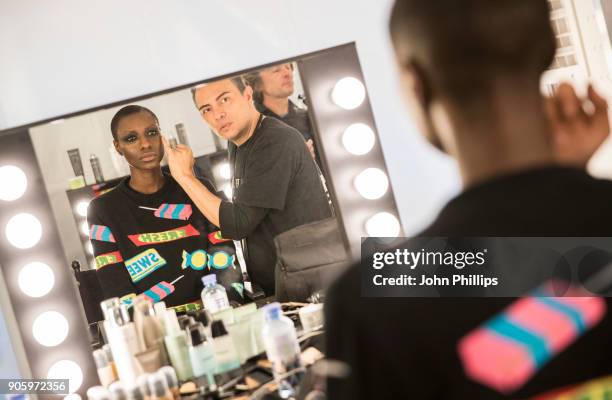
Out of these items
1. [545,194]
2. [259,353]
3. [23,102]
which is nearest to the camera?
[545,194]

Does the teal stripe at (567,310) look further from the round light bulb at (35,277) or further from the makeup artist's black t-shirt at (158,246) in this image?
the round light bulb at (35,277)

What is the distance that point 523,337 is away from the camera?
0.45 meters

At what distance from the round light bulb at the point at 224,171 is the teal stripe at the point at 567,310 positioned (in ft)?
3.94

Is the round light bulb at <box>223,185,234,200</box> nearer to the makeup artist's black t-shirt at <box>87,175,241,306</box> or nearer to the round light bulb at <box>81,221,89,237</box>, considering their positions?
the makeup artist's black t-shirt at <box>87,175,241,306</box>

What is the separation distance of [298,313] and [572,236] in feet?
3.91

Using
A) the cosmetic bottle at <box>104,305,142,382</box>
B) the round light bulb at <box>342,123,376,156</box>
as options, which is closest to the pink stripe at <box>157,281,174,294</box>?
the cosmetic bottle at <box>104,305,142,382</box>

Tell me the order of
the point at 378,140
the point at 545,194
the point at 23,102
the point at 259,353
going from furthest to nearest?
the point at 378,140 < the point at 23,102 < the point at 259,353 < the point at 545,194

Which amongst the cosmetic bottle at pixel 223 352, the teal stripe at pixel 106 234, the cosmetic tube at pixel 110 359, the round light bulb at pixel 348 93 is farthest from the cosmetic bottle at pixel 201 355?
the round light bulb at pixel 348 93

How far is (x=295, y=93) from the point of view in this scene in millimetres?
1666

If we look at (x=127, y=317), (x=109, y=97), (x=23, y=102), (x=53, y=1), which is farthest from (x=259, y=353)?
(x=53, y=1)

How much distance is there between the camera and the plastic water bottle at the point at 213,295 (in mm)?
1569

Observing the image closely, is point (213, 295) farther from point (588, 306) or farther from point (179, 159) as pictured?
point (588, 306)

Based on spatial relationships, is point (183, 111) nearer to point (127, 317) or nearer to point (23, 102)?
point (23, 102)

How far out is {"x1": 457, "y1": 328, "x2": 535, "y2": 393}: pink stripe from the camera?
17.3 inches
